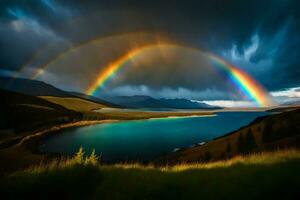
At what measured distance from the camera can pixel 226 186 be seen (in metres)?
7.37

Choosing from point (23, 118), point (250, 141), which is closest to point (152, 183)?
point (250, 141)

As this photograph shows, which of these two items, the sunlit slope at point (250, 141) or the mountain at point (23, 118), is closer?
the sunlit slope at point (250, 141)

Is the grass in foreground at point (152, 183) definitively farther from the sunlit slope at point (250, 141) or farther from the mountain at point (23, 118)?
the mountain at point (23, 118)

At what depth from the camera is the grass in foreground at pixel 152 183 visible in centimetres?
692

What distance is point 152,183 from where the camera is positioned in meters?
7.77

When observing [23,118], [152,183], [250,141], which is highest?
[23,118]

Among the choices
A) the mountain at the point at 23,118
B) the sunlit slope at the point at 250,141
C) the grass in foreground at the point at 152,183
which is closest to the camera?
the grass in foreground at the point at 152,183

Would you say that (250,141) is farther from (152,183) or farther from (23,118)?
(23,118)

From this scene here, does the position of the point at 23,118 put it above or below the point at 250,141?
above

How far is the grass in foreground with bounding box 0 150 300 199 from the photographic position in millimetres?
6918

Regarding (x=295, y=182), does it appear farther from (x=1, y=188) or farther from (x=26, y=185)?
(x=1, y=188)

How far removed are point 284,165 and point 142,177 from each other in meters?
5.71

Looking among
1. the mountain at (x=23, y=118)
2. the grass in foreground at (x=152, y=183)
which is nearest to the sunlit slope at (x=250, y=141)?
the grass in foreground at (x=152, y=183)

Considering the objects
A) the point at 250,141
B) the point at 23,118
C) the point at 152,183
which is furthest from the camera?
the point at 23,118
